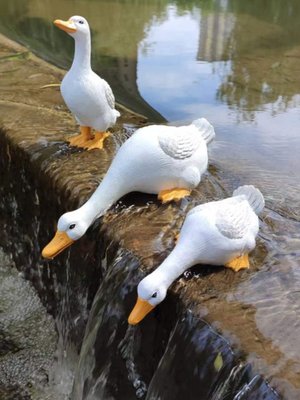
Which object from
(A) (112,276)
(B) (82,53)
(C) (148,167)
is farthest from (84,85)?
(A) (112,276)

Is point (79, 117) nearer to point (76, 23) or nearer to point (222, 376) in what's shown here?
point (76, 23)

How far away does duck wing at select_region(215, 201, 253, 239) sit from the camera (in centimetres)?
149

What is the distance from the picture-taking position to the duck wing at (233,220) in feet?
4.88

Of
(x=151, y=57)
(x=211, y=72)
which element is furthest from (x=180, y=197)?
(x=151, y=57)

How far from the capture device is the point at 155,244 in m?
1.65

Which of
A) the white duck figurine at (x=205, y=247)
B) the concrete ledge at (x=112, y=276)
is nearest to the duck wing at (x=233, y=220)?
the white duck figurine at (x=205, y=247)

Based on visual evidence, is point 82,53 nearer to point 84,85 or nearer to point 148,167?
point 84,85

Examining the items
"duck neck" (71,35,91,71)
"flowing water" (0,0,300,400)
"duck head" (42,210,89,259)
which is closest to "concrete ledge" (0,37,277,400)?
→ "flowing water" (0,0,300,400)

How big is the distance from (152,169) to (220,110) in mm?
1490

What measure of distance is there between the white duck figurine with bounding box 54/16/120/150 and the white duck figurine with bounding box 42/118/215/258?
0.25 m

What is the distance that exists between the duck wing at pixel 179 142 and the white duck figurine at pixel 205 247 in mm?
264

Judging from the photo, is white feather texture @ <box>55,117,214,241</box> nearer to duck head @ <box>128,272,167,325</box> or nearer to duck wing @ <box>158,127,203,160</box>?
duck wing @ <box>158,127,203,160</box>

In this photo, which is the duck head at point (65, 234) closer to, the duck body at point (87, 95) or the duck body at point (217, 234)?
the duck body at point (217, 234)

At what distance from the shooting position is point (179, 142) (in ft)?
5.81
